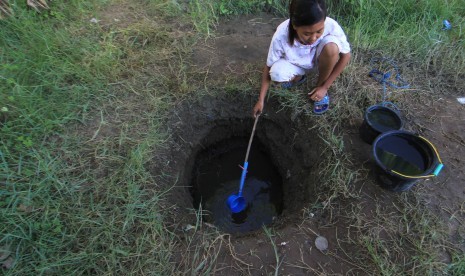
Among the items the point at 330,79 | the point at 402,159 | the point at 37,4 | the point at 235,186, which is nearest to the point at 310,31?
the point at 330,79

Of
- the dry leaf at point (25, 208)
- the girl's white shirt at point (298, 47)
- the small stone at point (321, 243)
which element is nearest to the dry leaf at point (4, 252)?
the dry leaf at point (25, 208)

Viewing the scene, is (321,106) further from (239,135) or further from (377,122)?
(239,135)

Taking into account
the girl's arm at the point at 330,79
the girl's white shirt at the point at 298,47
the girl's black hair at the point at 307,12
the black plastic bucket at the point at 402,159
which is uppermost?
the girl's black hair at the point at 307,12

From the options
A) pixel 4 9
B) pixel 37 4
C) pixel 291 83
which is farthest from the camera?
pixel 37 4

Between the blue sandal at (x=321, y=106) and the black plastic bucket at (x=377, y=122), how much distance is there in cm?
32

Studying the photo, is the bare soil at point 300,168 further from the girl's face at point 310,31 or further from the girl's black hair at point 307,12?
the girl's black hair at point 307,12

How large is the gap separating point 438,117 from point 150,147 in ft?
8.17

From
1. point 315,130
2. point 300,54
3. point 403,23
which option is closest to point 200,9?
point 300,54

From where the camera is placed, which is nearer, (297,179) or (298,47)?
(298,47)

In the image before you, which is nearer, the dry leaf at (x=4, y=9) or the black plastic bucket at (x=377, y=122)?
the black plastic bucket at (x=377, y=122)

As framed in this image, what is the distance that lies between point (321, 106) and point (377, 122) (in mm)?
447

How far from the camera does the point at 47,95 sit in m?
2.42

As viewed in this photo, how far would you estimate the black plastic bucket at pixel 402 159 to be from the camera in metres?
1.91

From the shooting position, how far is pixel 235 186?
2836mm
